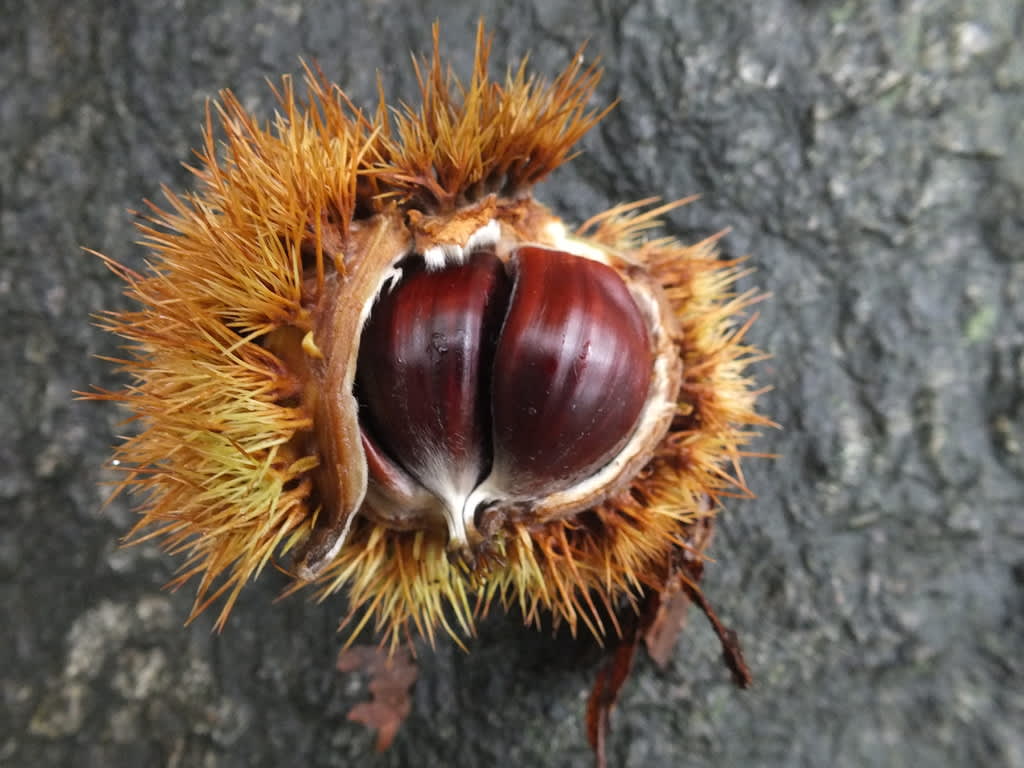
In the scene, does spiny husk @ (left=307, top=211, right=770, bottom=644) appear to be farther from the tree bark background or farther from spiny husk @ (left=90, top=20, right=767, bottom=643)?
the tree bark background

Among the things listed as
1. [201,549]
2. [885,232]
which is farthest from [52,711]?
[885,232]

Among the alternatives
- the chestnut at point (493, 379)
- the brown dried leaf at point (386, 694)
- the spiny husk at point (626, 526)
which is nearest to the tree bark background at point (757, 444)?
the brown dried leaf at point (386, 694)

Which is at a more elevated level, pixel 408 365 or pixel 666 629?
pixel 408 365

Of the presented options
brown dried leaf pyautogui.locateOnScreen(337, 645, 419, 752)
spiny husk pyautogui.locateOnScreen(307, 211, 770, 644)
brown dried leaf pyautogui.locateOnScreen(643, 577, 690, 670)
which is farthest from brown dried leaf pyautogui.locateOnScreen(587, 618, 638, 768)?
brown dried leaf pyautogui.locateOnScreen(337, 645, 419, 752)

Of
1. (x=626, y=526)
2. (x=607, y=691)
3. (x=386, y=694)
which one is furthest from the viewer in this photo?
(x=386, y=694)

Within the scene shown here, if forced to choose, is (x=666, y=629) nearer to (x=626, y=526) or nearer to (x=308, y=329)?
(x=626, y=526)

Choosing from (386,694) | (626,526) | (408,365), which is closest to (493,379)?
(408,365)
